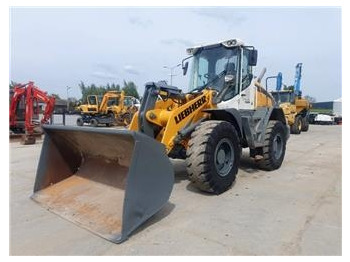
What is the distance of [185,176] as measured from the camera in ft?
19.8

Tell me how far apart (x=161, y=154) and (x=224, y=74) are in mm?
2949

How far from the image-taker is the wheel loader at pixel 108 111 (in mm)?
22234

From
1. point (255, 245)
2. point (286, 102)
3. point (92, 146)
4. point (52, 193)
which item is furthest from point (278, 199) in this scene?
point (286, 102)

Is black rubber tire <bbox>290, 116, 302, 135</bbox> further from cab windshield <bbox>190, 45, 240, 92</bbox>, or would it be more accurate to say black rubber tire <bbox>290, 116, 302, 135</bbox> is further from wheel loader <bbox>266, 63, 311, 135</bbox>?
cab windshield <bbox>190, 45, 240, 92</bbox>

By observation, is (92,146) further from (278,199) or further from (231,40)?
(231,40)

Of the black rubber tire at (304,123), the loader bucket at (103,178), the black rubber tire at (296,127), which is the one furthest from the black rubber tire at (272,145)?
the black rubber tire at (304,123)

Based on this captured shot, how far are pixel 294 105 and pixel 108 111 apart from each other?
11.9 meters

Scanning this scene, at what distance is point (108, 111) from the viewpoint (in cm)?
2231

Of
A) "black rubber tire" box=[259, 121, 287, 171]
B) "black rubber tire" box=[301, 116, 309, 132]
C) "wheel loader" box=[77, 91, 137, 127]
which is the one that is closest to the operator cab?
"black rubber tire" box=[259, 121, 287, 171]

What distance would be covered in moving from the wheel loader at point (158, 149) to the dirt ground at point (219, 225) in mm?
207

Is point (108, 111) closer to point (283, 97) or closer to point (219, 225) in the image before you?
point (283, 97)

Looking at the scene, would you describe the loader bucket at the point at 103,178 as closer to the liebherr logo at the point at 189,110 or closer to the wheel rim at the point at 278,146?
the liebherr logo at the point at 189,110

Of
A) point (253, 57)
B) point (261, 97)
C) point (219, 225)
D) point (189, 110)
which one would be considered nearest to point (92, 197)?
point (219, 225)

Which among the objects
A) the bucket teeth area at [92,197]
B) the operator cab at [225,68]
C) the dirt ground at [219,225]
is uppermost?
the operator cab at [225,68]
